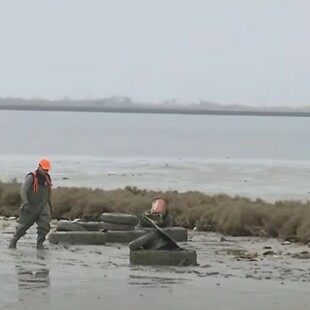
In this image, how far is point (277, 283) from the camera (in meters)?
14.6

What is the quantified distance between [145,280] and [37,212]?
426cm

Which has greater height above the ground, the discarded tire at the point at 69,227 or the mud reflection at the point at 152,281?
the mud reflection at the point at 152,281

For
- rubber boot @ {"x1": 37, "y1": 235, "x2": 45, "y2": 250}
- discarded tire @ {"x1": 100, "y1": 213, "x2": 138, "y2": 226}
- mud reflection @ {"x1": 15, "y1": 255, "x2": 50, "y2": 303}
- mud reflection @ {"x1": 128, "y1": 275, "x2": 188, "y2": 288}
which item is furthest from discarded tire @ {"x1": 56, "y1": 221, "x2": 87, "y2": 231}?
mud reflection @ {"x1": 128, "y1": 275, "x2": 188, "y2": 288}

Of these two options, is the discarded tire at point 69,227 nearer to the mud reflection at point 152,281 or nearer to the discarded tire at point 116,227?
the discarded tire at point 116,227

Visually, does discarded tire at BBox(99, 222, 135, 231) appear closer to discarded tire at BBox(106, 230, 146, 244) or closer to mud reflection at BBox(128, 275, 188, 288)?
discarded tire at BBox(106, 230, 146, 244)

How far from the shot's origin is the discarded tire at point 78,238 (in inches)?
774

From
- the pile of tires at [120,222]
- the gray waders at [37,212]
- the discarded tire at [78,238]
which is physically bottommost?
the discarded tire at [78,238]

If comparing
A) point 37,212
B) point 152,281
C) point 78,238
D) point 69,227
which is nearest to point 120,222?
point 69,227

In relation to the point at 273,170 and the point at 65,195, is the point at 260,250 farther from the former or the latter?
the point at 273,170

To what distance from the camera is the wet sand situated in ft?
41.4

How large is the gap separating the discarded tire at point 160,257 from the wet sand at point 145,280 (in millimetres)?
198

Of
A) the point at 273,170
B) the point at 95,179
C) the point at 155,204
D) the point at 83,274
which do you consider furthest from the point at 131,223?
the point at 273,170

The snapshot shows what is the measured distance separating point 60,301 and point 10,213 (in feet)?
49.1

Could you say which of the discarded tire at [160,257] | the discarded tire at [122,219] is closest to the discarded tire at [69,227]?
the discarded tire at [122,219]
